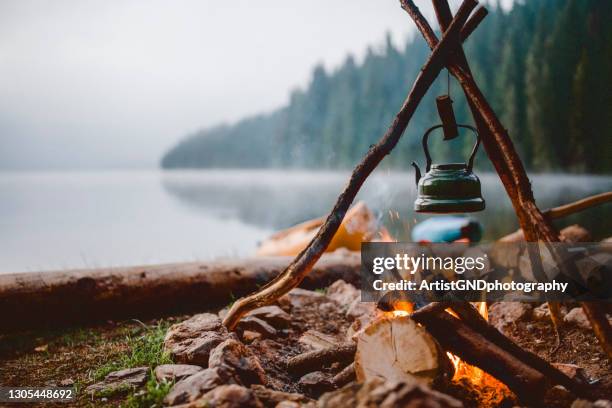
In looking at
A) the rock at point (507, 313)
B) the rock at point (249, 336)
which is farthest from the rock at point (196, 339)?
the rock at point (507, 313)

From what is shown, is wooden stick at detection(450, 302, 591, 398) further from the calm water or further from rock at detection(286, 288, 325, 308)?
the calm water

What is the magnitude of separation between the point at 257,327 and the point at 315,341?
479 mm

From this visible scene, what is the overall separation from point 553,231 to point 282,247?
5616mm

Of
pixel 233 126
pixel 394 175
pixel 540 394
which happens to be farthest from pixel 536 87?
pixel 233 126

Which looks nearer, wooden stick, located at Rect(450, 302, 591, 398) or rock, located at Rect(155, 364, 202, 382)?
wooden stick, located at Rect(450, 302, 591, 398)

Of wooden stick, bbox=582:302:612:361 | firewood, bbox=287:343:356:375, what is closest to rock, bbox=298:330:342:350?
firewood, bbox=287:343:356:375

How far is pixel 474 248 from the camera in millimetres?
4484

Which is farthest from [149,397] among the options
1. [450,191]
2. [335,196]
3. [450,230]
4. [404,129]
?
[335,196]

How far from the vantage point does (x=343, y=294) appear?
176 inches

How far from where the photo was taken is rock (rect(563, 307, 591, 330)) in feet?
10.4

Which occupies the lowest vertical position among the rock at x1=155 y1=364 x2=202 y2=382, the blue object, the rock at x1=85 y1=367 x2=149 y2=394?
the rock at x1=85 y1=367 x2=149 y2=394

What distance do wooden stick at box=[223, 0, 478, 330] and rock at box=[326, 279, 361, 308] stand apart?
164 cm

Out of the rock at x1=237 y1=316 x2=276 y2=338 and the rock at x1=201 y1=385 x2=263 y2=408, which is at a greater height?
the rock at x1=201 y1=385 x2=263 y2=408

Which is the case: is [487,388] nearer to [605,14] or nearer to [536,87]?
[605,14]
